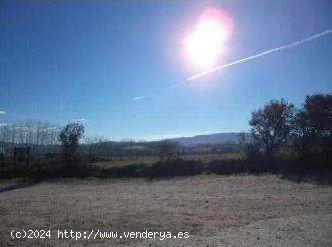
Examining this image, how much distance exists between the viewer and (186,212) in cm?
1138

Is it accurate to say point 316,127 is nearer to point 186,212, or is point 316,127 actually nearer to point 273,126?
point 273,126

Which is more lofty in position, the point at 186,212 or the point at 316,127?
the point at 316,127

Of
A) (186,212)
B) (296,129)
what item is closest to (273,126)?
(296,129)

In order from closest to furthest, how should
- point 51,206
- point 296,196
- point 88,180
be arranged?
point 51,206 → point 296,196 → point 88,180


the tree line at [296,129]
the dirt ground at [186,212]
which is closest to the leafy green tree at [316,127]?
the tree line at [296,129]

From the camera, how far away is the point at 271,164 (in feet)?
75.3

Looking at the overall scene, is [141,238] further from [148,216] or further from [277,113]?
[277,113]

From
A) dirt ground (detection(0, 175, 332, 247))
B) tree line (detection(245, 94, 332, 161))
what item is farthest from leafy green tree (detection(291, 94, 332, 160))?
dirt ground (detection(0, 175, 332, 247))

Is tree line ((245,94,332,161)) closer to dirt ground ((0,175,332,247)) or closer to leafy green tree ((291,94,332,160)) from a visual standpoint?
leafy green tree ((291,94,332,160))

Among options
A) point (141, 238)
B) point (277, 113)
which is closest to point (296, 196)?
point (141, 238)

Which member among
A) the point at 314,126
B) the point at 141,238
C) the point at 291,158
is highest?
the point at 314,126

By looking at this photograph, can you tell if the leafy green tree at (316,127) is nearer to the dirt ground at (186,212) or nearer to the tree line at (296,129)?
the tree line at (296,129)

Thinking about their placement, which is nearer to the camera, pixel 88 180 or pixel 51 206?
pixel 51 206

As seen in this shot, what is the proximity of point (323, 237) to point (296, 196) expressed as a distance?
5.43 m
